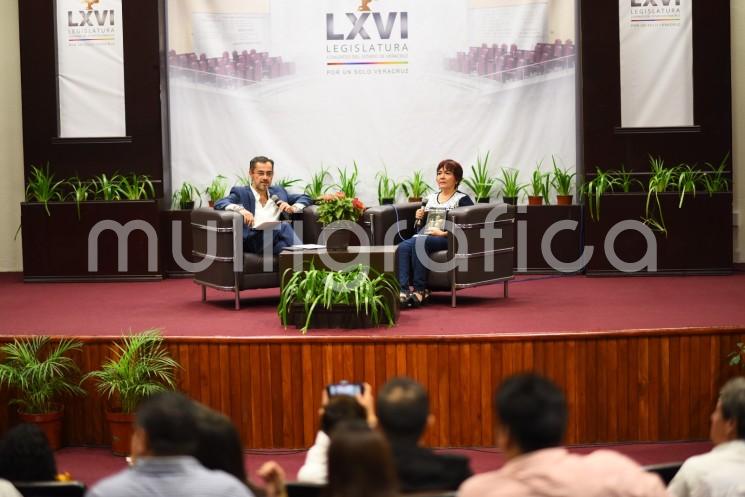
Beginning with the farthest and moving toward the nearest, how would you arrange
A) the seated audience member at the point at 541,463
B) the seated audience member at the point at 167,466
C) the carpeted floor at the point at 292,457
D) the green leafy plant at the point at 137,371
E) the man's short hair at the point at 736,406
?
the green leafy plant at the point at 137,371 < the carpeted floor at the point at 292,457 < the man's short hair at the point at 736,406 < the seated audience member at the point at 167,466 < the seated audience member at the point at 541,463

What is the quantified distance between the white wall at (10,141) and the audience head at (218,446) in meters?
7.14

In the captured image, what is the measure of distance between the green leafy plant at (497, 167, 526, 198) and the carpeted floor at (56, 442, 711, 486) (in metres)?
3.45

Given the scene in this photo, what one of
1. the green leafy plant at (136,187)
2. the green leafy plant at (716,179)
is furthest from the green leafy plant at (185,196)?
the green leafy plant at (716,179)

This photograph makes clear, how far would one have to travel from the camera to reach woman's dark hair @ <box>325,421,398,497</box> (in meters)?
2.38

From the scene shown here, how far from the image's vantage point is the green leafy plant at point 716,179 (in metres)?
8.70

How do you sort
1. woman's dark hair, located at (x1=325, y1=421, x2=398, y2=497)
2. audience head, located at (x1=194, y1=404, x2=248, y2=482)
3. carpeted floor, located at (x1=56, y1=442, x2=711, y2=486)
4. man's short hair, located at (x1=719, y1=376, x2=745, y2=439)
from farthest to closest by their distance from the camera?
carpeted floor, located at (x1=56, y1=442, x2=711, y2=486)
man's short hair, located at (x1=719, y1=376, x2=745, y2=439)
audience head, located at (x1=194, y1=404, x2=248, y2=482)
woman's dark hair, located at (x1=325, y1=421, x2=398, y2=497)

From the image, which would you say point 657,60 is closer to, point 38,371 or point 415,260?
point 415,260

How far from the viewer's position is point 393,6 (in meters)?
9.11

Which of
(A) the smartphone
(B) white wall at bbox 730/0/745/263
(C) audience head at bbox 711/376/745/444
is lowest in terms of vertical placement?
(C) audience head at bbox 711/376/745/444

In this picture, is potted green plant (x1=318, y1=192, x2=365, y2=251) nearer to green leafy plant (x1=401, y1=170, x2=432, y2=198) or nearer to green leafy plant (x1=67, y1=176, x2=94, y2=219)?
green leafy plant (x1=401, y1=170, x2=432, y2=198)

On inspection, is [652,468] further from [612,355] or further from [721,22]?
[721,22]

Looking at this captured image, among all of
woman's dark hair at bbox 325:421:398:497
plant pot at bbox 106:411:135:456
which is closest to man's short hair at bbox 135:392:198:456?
woman's dark hair at bbox 325:421:398:497

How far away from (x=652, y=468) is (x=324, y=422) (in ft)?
3.05

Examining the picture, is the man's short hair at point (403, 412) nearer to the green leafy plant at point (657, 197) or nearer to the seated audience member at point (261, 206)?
the seated audience member at point (261, 206)
